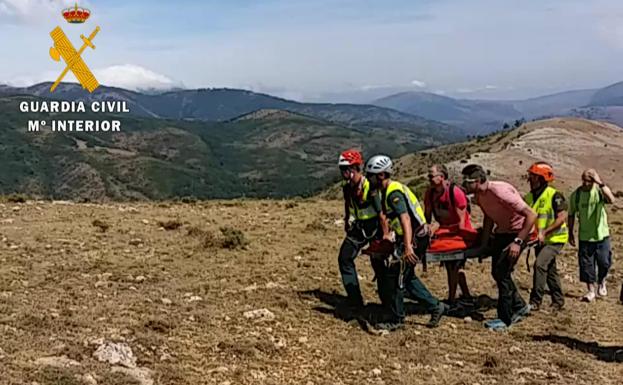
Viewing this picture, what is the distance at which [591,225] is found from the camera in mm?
10969

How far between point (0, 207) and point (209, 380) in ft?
45.1

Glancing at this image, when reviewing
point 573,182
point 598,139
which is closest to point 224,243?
point 573,182

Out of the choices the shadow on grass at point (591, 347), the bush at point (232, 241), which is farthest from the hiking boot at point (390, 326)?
the bush at point (232, 241)

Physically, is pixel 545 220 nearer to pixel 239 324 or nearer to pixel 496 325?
pixel 496 325

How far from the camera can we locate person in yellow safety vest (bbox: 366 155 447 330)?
8273 mm

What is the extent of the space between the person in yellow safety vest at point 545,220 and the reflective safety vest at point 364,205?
102 inches

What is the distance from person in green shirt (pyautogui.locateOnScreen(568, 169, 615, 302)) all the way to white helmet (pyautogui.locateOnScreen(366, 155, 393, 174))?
4.19 m

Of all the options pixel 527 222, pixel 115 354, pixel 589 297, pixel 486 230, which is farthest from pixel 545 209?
pixel 115 354

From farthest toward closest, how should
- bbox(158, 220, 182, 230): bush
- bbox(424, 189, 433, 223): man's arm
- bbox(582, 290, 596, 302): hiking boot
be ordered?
bbox(158, 220, 182, 230): bush, bbox(582, 290, 596, 302): hiking boot, bbox(424, 189, 433, 223): man's arm

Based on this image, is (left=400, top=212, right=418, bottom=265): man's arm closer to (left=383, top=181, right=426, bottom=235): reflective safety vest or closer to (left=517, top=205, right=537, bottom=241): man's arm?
(left=383, top=181, right=426, bottom=235): reflective safety vest

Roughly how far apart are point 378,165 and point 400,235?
97 centimetres

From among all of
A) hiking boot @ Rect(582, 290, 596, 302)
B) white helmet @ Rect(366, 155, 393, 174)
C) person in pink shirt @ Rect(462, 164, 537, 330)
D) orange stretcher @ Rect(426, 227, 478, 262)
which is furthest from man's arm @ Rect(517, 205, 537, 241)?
hiking boot @ Rect(582, 290, 596, 302)

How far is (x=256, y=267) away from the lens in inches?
481

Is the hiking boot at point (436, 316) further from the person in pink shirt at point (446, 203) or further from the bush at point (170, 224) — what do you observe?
the bush at point (170, 224)
